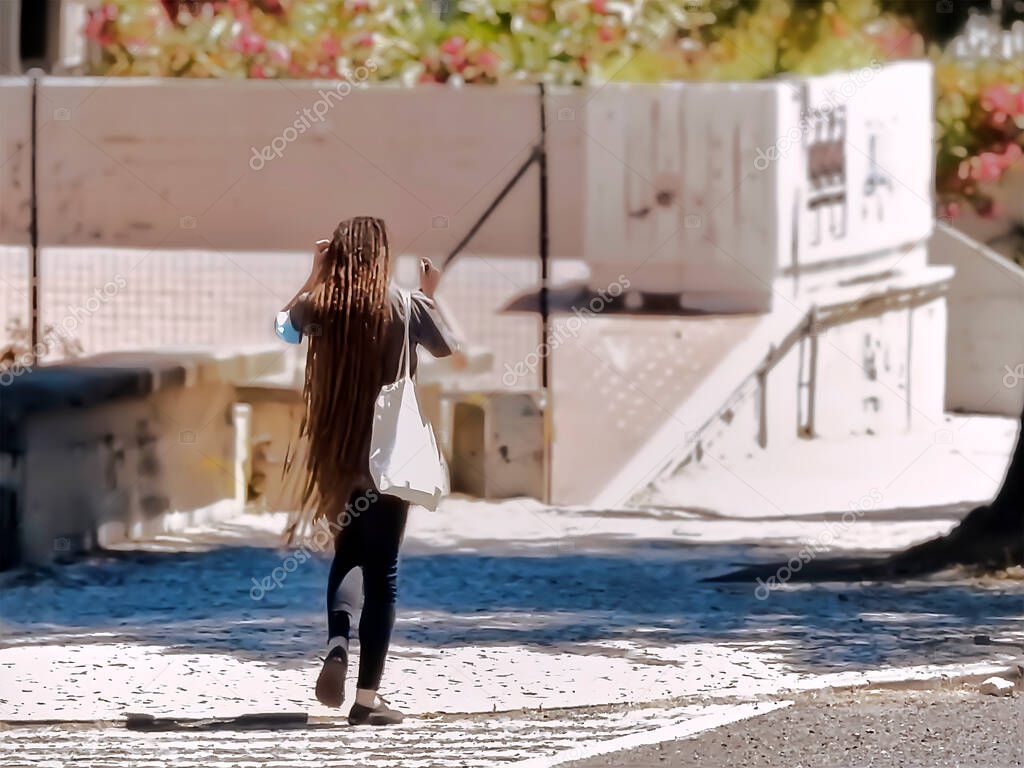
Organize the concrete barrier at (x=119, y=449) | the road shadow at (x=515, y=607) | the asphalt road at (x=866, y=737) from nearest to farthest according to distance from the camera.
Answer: the asphalt road at (x=866, y=737), the road shadow at (x=515, y=607), the concrete barrier at (x=119, y=449)

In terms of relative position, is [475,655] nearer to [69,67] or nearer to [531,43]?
[531,43]

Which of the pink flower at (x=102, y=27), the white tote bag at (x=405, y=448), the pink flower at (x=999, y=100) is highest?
the pink flower at (x=102, y=27)

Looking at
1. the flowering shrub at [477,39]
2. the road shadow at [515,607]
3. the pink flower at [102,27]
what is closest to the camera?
the road shadow at [515,607]

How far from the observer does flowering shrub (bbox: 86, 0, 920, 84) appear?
15031 mm

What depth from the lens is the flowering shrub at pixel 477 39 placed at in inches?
592

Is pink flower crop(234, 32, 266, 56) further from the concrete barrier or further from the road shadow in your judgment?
the road shadow

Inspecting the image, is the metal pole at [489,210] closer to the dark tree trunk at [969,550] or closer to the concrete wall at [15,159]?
the concrete wall at [15,159]

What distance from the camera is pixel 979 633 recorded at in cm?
938

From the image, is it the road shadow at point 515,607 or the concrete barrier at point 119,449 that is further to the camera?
the concrete barrier at point 119,449

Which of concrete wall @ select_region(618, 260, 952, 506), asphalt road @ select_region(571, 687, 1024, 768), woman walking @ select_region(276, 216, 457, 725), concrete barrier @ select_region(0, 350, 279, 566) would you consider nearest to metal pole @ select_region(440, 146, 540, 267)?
concrete barrier @ select_region(0, 350, 279, 566)

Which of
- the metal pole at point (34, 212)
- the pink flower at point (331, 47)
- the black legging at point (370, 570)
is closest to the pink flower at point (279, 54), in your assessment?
the pink flower at point (331, 47)

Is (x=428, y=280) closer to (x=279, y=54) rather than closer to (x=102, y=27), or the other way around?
(x=279, y=54)

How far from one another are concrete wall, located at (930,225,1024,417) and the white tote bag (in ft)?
32.8

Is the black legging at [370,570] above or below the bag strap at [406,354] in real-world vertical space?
below
